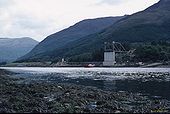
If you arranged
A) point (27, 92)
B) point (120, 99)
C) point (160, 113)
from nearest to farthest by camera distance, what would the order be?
1. point (160, 113)
2. point (120, 99)
3. point (27, 92)

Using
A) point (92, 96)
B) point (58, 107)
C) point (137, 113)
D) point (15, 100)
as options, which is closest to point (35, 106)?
point (58, 107)

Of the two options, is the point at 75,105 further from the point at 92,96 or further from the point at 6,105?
the point at 92,96

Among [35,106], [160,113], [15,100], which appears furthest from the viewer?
[15,100]

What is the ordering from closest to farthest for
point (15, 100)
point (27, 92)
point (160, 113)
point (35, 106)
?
point (160, 113), point (35, 106), point (15, 100), point (27, 92)

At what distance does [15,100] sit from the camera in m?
38.4

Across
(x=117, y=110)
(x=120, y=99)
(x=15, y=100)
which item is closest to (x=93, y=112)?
(x=117, y=110)

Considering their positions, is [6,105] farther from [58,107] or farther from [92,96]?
[92,96]

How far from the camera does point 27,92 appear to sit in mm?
48438

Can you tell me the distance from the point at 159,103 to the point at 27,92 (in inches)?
744

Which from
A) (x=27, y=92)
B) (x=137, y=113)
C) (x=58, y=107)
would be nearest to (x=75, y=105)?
(x=58, y=107)

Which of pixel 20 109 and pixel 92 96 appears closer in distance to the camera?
pixel 20 109

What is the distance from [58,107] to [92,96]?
1255 cm

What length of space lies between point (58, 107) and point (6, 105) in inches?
202

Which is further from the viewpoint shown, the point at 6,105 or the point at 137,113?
the point at 6,105
